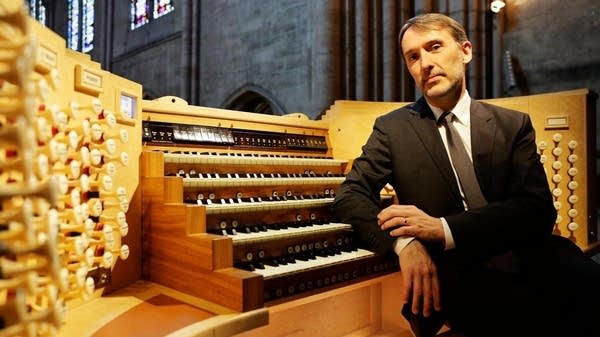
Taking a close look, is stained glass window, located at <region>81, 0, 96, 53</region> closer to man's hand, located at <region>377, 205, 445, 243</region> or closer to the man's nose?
the man's nose

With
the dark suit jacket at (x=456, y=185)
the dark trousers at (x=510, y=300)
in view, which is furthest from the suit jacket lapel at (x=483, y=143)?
the dark trousers at (x=510, y=300)

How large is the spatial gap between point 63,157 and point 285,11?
7205 mm

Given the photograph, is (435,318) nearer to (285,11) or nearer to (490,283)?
(490,283)

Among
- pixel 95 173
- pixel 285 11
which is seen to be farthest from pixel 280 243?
pixel 285 11

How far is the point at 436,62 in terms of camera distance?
179cm

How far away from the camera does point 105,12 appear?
1278 cm

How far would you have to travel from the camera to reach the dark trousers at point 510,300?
1483 mm

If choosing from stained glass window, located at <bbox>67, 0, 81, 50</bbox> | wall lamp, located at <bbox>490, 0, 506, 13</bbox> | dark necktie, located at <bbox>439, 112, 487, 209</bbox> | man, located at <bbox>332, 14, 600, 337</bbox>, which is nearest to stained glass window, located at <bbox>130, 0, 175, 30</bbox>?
stained glass window, located at <bbox>67, 0, 81, 50</bbox>

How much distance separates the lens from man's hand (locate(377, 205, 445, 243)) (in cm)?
154

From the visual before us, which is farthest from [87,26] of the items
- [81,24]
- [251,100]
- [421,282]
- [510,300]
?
[510,300]

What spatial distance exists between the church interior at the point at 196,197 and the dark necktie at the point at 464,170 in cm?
52

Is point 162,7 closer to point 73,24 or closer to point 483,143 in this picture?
point 73,24

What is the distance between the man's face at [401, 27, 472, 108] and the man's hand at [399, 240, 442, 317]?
2.33 feet

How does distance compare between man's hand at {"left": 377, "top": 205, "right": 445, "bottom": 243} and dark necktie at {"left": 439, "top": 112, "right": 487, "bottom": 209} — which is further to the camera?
dark necktie at {"left": 439, "top": 112, "right": 487, "bottom": 209}
